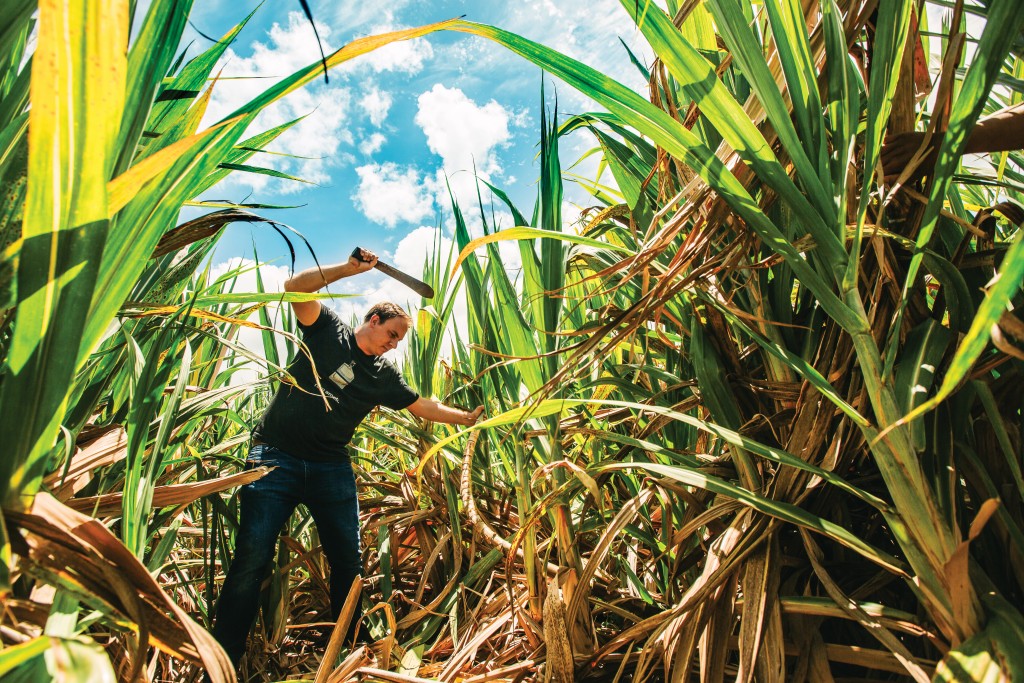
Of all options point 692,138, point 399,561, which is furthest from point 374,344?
point 692,138

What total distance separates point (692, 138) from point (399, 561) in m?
1.85

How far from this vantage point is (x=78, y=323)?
0.88 feet

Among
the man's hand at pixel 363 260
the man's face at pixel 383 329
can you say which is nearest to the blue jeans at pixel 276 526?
the man's face at pixel 383 329

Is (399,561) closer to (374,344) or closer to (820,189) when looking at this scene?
(374,344)

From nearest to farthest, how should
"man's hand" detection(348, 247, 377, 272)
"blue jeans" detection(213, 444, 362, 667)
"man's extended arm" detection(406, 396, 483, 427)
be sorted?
"blue jeans" detection(213, 444, 362, 667), "man's extended arm" detection(406, 396, 483, 427), "man's hand" detection(348, 247, 377, 272)

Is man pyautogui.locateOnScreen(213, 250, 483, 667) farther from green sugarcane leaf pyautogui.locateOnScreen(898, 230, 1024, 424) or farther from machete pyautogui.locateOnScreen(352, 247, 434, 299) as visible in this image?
green sugarcane leaf pyautogui.locateOnScreen(898, 230, 1024, 424)

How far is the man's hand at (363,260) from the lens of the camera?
5.87ft

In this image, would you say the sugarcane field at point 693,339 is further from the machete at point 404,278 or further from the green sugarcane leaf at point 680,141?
the machete at point 404,278

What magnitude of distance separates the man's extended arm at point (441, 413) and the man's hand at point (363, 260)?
→ 48 cm

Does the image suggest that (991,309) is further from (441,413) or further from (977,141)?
(441,413)

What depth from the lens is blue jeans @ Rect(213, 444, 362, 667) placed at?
58.2 inches

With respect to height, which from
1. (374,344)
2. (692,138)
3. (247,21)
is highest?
(247,21)

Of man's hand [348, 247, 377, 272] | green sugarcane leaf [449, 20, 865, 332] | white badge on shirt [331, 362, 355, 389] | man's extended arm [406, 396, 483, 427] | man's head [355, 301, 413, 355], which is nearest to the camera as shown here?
green sugarcane leaf [449, 20, 865, 332]

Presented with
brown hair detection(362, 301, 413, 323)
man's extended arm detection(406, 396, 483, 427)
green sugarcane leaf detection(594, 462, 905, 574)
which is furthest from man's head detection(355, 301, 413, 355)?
A: green sugarcane leaf detection(594, 462, 905, 574)
